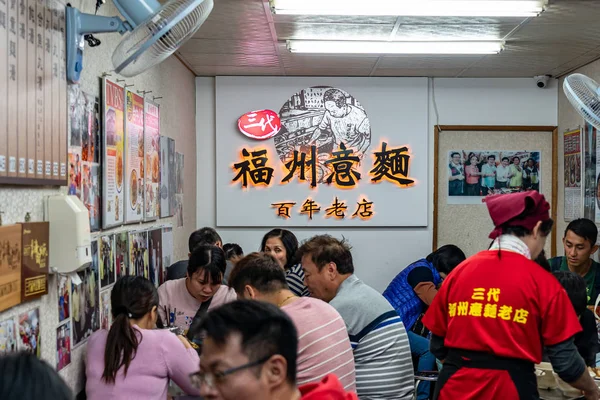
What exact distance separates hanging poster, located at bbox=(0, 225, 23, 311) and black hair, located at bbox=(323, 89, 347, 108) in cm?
441

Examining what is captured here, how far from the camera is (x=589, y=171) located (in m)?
5.90

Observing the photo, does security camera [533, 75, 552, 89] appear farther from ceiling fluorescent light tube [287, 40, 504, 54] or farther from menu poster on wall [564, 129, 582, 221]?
ceiling fluorescent light tube [287, 40, 504, 54]

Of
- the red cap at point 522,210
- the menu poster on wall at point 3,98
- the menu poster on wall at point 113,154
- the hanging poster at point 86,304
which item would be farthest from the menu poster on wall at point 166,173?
the red cap at point 522,210

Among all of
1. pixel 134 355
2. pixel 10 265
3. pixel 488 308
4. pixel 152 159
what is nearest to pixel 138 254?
pixel 152 159

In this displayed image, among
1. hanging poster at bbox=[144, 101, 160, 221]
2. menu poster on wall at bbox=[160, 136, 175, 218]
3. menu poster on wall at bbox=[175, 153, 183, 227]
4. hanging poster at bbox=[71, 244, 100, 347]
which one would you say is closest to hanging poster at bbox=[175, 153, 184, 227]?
menu poster on wall at bbox=[175, 153, 183, 227]

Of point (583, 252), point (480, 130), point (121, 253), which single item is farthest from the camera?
point (480, 130)

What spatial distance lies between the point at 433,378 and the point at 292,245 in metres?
1.52

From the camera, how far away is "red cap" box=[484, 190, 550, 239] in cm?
269

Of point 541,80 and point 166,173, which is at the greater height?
point 541,80

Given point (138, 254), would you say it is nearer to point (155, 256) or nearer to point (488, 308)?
point (155, 256)

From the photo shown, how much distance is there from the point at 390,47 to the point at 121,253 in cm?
258

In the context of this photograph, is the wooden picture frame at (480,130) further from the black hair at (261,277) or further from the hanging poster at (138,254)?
the black hair at (261,277)

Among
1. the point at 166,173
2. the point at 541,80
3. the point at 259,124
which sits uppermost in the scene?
the point at 541,80

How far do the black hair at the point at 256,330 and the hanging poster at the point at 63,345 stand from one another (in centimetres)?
145
